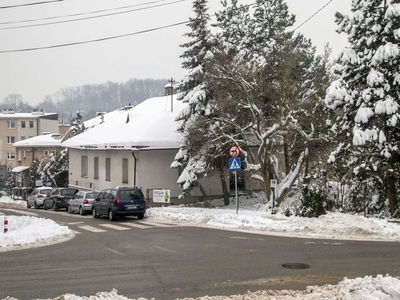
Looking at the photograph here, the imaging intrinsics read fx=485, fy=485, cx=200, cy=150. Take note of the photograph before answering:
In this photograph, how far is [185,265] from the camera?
11.6 meters

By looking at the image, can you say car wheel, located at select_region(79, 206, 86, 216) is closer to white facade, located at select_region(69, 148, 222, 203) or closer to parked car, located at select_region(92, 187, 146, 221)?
white facade, located at select_region(69, 148, 222, 203)

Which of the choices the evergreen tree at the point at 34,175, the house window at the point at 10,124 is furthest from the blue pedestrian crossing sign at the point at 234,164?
the house window at the point at 10,124

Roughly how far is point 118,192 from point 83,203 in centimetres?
677

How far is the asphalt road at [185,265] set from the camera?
9.38 m

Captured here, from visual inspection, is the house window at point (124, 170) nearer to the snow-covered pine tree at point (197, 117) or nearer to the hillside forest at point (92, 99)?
the snow-covered pine tree at point (197, 117)

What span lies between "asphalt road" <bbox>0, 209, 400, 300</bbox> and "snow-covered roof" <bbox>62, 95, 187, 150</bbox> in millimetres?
16414

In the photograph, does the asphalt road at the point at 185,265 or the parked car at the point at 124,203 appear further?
the parked car at the point at 124,203

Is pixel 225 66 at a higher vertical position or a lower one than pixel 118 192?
higher

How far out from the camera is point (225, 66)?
25.6 m

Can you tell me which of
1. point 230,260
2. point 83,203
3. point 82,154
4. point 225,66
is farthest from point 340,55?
point 82,154

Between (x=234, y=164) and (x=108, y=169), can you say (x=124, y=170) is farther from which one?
(x=234, y=164)

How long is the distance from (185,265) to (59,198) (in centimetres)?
2719

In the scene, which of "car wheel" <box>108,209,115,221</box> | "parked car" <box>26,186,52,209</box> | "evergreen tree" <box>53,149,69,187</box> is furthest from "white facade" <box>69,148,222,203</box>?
"evergreen tree" <box>53,149,69,187</box>

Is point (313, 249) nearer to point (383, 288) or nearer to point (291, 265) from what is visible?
point (291, 265)
